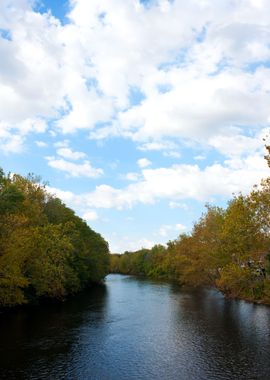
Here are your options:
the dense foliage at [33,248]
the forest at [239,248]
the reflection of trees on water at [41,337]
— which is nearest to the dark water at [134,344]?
the reflection of trees on water at [41,337]

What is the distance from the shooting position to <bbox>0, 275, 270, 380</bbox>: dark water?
2808 centimetres

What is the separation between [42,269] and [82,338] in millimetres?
26427

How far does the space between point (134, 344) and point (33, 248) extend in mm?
30582

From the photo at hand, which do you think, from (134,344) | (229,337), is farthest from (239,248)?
(134,344)

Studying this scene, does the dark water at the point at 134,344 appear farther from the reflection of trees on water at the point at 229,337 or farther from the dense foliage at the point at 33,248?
the dense foliage at the point at 33,248

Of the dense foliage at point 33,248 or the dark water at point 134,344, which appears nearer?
the dark water at point 134,344

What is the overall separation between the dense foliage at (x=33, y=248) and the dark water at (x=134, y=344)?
174 inches

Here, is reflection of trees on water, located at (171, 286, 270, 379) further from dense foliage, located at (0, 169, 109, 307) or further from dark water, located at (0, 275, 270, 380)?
dense foliage, located at (0, 169, 109, 307)

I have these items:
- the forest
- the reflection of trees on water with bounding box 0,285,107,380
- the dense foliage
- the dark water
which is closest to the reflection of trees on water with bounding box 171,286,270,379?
the dark water

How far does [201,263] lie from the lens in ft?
314

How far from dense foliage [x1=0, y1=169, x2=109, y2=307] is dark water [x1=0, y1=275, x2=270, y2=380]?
174 inches

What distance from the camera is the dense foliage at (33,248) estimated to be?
48875mm

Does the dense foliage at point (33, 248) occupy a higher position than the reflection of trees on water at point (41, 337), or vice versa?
the dense foliage at point (33, 248)

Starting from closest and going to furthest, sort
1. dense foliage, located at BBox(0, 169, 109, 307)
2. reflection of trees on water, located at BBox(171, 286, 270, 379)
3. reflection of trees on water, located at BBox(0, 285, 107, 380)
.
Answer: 1. reflection of trees on water, located at BBox(0, 285, 107, 380)
2. reflection of trees on water, located at BBox(171, 286, 270, 379)
3. dense foliage, located at BBox(0, 169, 109, 307)
